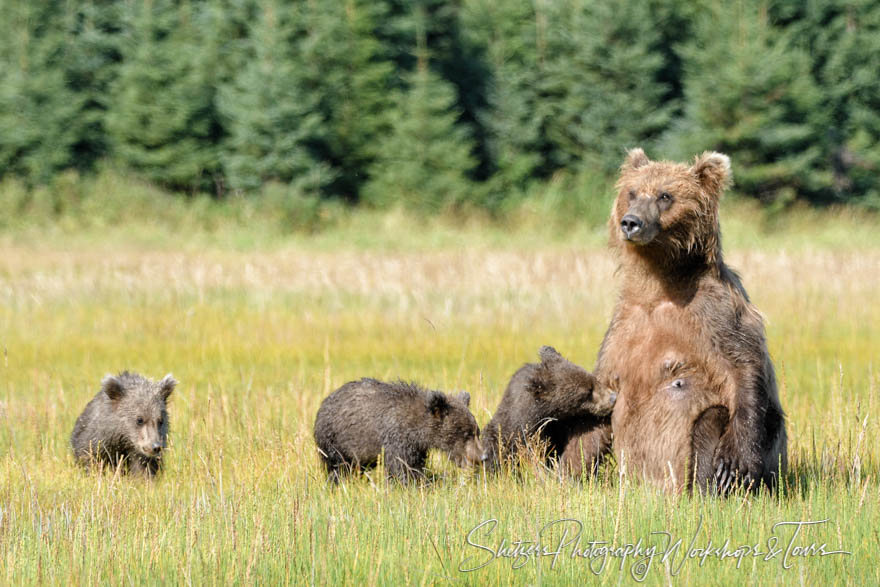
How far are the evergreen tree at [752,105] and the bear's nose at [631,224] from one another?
26543 mm

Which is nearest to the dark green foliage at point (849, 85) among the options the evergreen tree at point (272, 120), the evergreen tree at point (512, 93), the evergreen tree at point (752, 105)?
the evergreen tree at point (752, 105)

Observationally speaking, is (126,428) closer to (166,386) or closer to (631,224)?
(166,386)

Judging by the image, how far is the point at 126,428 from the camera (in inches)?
270

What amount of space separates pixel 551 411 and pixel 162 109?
2598cm

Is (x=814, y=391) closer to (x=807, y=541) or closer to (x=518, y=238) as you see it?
(x=807, y=541)

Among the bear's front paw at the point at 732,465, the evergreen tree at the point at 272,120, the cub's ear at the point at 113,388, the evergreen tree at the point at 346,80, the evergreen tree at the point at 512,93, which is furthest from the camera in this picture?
the evergreen tree at the point at 512,93

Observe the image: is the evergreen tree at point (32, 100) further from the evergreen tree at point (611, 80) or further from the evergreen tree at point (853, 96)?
the evergreen tree at point (853, 96)

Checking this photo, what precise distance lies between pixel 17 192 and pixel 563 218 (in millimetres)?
14544

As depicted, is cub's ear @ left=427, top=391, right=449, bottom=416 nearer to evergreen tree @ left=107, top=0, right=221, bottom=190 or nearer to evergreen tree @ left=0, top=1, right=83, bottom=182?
evergreen tree @ left=107, top=0, right=221, bottom=190

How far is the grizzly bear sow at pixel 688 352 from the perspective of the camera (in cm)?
562

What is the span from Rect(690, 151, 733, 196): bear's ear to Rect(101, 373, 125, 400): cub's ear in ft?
12.7

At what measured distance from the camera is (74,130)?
3052 cm

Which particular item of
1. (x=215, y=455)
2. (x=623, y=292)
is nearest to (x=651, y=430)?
(x=623, y=292)

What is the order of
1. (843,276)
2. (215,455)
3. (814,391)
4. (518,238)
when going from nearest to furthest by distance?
(215,455), (814,391), (843,276), (518,238)
